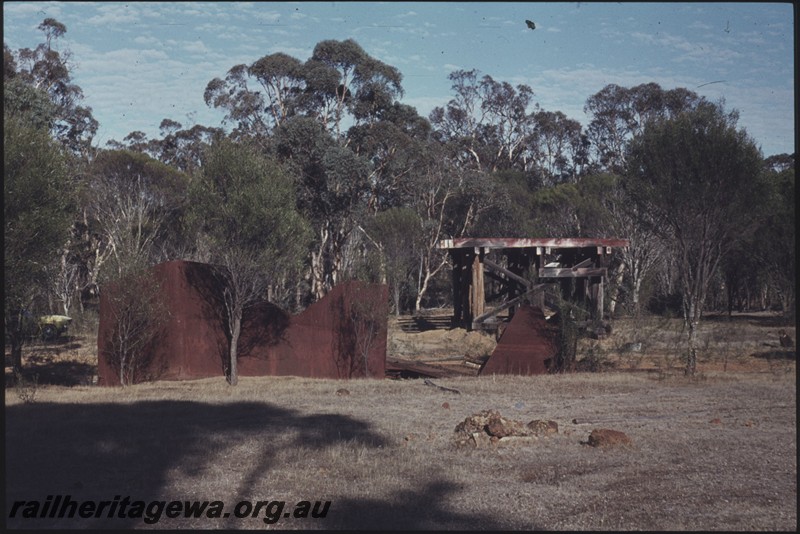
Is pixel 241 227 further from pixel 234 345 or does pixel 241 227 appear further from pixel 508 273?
pixel 508 273

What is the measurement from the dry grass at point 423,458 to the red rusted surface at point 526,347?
10.6 feet

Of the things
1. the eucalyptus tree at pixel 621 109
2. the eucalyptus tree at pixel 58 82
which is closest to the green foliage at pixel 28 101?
the eucalyptus tree at pixel 58 82

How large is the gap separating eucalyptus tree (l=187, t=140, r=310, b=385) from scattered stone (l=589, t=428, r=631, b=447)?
979cm

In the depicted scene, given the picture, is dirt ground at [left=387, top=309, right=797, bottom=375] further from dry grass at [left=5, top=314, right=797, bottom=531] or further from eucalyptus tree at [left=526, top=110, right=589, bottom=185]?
eucalyptus tree at [left=526, top=110, right=589, bottom=185]

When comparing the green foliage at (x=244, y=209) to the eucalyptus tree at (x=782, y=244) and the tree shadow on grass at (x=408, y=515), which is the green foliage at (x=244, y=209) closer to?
the tree shadow on grass at (x=408, y=515)

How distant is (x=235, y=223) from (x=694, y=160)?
33.0 feet

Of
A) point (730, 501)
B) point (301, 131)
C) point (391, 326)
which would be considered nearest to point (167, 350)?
point (730, 501)

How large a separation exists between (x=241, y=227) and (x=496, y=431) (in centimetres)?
962

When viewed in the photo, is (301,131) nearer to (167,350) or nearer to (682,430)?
(167,350)

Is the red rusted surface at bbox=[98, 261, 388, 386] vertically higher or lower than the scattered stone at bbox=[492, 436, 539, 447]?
higher

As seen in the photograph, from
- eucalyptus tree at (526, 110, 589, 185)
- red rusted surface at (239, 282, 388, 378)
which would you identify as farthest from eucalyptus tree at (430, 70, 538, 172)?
red rusted surface at (239, 282, 388, 378)

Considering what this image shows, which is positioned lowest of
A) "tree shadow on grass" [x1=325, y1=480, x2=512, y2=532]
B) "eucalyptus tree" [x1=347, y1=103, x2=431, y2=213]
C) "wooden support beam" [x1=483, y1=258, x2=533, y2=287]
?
"tree shadow on grass" [x1=325, y1=480, x2=512, y2=532]

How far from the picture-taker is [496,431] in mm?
10242

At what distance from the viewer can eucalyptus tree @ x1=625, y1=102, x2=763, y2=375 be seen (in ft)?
55.3
